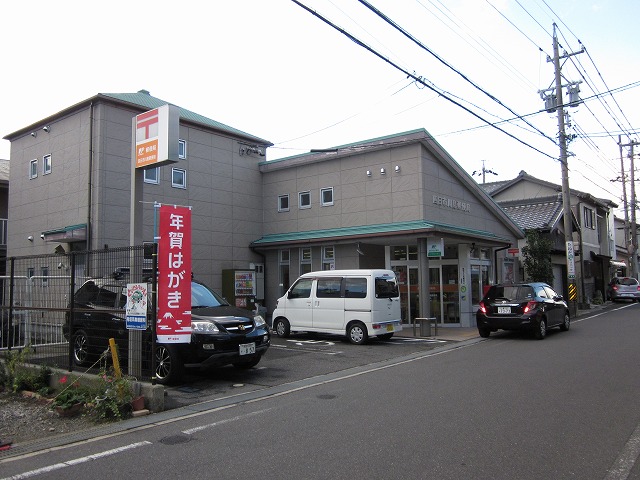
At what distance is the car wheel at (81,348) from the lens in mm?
8406

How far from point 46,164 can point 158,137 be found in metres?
13.1

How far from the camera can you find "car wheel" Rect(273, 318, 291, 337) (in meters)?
15.4

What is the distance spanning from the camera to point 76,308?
8352 millimetres

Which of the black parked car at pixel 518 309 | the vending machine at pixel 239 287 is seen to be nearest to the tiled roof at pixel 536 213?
the black parked car at pixel 518 309

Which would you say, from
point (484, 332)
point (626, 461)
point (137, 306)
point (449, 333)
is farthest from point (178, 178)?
point (626, 461)

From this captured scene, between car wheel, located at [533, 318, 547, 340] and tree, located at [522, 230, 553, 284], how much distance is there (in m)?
9.23

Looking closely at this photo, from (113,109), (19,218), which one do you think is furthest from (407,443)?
(19,218)

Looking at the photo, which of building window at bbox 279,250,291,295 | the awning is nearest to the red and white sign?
the awning

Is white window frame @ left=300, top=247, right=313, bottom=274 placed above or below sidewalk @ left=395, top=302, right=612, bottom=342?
above

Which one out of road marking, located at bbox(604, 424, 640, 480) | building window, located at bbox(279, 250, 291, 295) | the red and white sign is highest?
the red and white sign

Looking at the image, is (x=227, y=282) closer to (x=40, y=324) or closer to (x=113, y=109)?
(x=113, y=109)

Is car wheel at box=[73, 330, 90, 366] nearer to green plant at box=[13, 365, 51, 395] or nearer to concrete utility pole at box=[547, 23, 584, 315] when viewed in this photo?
green plant at box=[13, 365, 51, 395]

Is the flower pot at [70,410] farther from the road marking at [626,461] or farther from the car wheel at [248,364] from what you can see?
the road marking at [626,461]

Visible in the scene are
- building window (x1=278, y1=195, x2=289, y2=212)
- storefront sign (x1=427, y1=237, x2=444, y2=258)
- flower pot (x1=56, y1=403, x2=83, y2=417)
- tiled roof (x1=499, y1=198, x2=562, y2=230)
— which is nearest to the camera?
flower pot (x1=56, y1=403, x2=83, y2=417)
